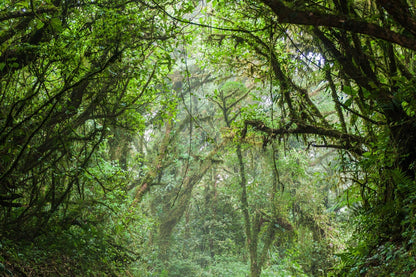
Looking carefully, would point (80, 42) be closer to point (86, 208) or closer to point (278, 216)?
point (86, 208)

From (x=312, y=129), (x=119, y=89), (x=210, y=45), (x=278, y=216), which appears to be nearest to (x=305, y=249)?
Result: (x=278, y=216)

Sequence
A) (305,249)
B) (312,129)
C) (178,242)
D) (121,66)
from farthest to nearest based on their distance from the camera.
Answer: (178,242) < (305,249) < (312,129) < (121,66)

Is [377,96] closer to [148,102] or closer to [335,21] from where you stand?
[335,21]

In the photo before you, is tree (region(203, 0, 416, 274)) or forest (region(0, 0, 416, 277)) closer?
tree (region(203, 0, 416, 274))

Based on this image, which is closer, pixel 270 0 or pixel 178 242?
pixel 270 0

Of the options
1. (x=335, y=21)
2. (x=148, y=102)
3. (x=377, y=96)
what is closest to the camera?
(x=335, y=21)

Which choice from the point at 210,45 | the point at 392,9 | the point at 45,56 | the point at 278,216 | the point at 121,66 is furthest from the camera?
the point at 278,216

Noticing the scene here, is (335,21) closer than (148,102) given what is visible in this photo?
Yes

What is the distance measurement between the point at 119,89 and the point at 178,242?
1414cm

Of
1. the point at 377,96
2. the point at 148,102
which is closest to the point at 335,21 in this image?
the point at 377,96

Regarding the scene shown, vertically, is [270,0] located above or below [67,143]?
above

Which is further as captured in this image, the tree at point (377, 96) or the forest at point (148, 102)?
the forest at point (148, 102)

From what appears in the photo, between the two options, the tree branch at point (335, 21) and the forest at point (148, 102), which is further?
the forest at point (148, 102)

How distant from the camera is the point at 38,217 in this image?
4.45 meters
